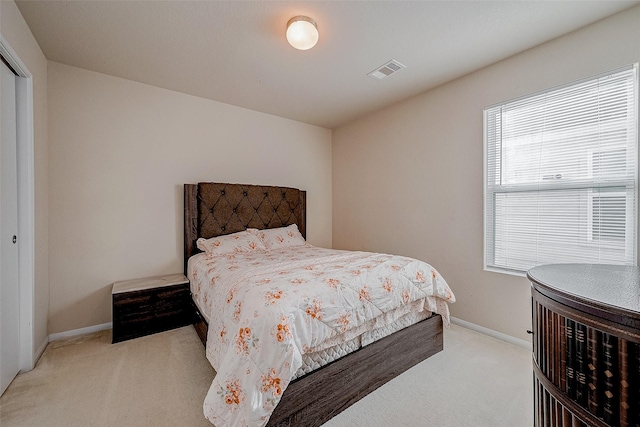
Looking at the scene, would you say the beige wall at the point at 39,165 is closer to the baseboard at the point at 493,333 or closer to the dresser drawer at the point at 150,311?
the dresser drawer at the point at 150,311

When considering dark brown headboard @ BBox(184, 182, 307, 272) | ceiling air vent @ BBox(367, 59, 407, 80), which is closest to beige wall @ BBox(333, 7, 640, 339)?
ceiling air vent @ BBox(367, 59, 407, 80)

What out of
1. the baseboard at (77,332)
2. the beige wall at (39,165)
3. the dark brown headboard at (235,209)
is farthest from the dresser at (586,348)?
the baseboard at (77,332)

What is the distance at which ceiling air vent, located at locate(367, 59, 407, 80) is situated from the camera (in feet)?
8.44

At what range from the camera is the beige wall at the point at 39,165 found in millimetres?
1989

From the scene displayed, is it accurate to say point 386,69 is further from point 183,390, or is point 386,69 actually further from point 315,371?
point 183,390

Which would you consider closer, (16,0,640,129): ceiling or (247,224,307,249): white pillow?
(16,0,640,129): ceiling

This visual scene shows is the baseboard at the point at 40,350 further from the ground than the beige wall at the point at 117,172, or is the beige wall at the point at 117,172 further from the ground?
the beige wall at the point at 117,172

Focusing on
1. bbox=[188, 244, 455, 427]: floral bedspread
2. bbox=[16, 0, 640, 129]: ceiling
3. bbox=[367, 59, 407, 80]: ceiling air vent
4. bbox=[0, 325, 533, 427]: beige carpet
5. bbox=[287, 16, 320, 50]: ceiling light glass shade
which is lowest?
bbox=[0, 325, 533, 427]: beige carpet

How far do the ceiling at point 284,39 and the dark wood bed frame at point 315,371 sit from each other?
1325 millimetres

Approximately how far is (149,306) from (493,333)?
3362 mm

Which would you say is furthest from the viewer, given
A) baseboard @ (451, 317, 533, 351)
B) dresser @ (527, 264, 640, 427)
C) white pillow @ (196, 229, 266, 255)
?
white pillow @ (196, 229, 266, 255)

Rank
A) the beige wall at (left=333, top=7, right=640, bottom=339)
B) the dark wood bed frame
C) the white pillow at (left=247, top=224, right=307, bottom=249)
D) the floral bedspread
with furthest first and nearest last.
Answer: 1. the white pillow at (left=247, top=224, right=307, bottom=249)
2. the beige wall at (left=333, top=7, right=640, bottom=339)
3. the dark wood bed frame
4. the floral bedspread

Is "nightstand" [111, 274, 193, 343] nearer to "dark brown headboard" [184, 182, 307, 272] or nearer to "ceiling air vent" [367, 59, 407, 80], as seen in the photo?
"dark brown headboard" [184, 182, 307, 272]

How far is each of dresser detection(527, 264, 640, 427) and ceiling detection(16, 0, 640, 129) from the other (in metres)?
1.90
